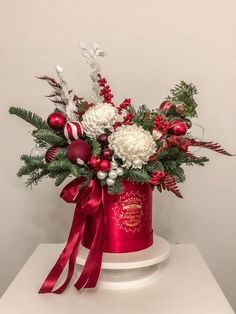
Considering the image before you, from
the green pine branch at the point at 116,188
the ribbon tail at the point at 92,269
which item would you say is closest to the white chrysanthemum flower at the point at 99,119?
the green pine branch at the point at 116,188

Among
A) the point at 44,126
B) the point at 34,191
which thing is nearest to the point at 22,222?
the point at 34,191

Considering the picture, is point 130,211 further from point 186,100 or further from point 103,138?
point 186,100

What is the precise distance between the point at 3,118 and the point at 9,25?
0.28m

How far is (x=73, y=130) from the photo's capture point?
902 mm

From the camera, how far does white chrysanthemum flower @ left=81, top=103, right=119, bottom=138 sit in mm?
899

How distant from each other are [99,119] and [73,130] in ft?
0.18

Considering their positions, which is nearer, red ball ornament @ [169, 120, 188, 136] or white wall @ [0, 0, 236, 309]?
red ball ornament @ [169, 120, 188, 136]

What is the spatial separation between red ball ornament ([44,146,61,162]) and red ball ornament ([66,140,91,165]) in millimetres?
40

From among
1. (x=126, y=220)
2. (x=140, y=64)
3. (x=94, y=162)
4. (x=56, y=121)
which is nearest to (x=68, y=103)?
(x=56, y=121)

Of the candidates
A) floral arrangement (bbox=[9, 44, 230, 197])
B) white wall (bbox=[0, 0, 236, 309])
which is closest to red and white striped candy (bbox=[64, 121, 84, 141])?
floral arrangement (bbox=[9, 44, 230, 197])

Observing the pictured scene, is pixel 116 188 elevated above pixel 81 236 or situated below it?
above

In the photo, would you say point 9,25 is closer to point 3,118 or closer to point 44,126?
point 3,118

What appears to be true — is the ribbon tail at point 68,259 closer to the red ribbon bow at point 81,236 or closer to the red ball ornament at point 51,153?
the red ribbon bow at point 81,236

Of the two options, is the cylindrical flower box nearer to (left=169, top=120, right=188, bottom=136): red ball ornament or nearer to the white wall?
(left=169, top=120, right=188, bottom=136): red ball ornament
